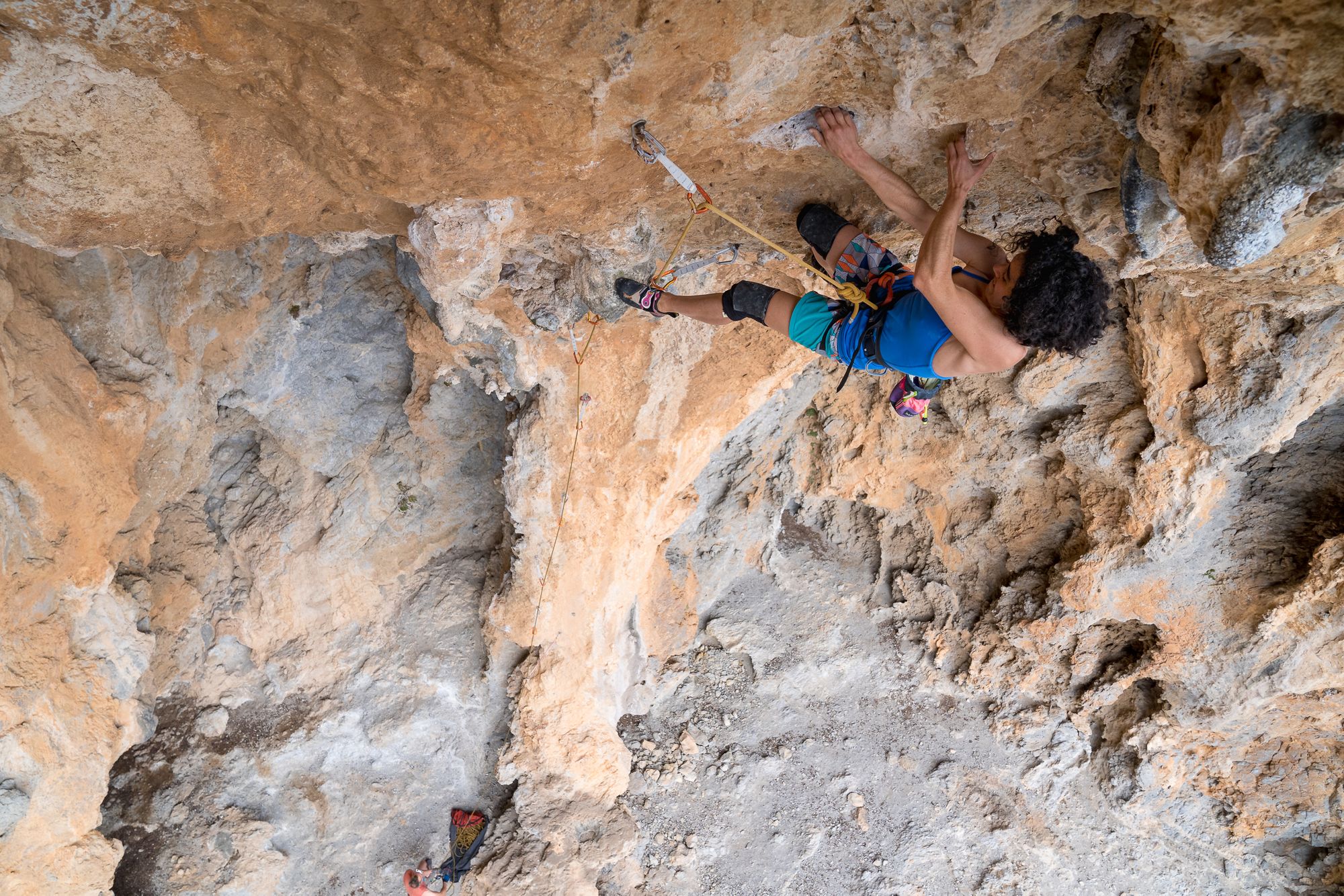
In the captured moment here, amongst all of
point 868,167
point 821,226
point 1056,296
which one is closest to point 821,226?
point 821,226

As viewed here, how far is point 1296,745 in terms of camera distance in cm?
554

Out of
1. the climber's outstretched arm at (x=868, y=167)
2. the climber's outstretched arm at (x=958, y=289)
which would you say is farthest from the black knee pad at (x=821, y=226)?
the climber's outstretched arm at (x=958, y=289)

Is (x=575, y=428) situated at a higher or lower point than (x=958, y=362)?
higher

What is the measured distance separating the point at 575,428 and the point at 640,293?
119 centimetres

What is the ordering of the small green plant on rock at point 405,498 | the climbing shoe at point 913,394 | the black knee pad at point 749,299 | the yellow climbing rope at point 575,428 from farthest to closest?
the small green plant on rock at point 405,498 < the yellow climbing rope at point 575,428 < the climbing shoe at point 913,394 < the black knee pad at point 749,299

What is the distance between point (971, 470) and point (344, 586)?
480 centimetres

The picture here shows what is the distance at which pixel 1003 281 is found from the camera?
2.82 m

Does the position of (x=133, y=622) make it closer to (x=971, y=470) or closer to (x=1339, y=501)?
(x=971, y=470)

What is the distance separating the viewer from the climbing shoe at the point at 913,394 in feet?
12.9

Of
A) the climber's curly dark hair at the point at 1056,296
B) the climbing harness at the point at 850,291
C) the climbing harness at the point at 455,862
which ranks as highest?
the climbing harness at the point at 850,291

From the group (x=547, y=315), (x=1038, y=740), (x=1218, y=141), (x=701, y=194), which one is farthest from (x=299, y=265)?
(x=1038, y=740)

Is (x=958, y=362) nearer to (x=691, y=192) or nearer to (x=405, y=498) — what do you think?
(x=691, y=192)

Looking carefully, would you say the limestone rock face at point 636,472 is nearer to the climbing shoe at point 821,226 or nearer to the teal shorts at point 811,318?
the climbing shoe at point 821,226

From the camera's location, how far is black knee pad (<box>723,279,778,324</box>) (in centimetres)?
347
